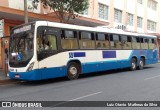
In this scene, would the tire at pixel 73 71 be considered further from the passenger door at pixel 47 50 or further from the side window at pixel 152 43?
the side window at pixel 152 43

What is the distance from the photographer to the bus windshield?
487 inches

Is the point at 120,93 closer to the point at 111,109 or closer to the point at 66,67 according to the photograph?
the point at 111,109

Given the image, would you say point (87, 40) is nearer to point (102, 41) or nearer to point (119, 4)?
point (102, 41)

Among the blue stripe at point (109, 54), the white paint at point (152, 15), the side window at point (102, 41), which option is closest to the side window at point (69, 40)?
the side window at point (102, 41)

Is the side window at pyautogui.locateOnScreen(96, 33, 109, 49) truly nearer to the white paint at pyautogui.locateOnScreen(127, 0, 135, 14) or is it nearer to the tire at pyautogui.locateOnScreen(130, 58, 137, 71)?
the tire at pyautogui.locateOnScreen(130, 58, 137, 71)

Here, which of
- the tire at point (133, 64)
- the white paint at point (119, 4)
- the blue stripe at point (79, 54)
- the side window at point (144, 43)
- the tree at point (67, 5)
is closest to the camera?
the blue stripe at point (79, 54)

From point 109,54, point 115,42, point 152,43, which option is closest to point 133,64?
point 115,42

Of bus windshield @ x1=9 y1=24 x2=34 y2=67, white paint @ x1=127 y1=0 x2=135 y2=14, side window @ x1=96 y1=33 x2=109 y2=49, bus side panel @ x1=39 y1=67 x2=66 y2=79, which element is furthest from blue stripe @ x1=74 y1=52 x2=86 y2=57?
white paint @ x1=127 y1=0 x2=135 y2=14

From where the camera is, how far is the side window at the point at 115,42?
1755 cm

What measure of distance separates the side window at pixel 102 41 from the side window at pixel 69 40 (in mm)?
2136

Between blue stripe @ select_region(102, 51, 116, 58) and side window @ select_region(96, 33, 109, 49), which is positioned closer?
side window @ select_region(96, 33, 109, 49)

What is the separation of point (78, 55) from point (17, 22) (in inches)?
314

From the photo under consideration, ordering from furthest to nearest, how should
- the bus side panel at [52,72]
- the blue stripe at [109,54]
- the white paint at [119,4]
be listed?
1. the white paint at [119,4]
2. the blue stripe at [109,54]
3. the bus side panel at [52,72]

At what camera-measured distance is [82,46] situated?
14953mm
